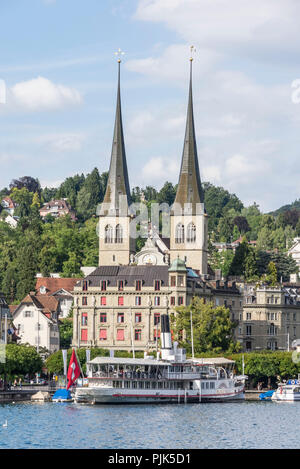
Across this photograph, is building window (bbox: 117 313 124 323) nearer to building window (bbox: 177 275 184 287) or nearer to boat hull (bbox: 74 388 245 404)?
building window (bbox: 177 275 184 287)

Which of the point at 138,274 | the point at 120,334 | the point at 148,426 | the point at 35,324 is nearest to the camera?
the point at 148,426

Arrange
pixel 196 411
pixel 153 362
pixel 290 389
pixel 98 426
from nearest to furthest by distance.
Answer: pixel 98 426 → pixel 196 411 → pixel 153 362 → pixel 290 389

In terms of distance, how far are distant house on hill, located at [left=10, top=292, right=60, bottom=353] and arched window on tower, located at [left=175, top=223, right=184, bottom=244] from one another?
703 inches

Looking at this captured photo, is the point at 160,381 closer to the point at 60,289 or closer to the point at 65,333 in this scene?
the point at 65,333

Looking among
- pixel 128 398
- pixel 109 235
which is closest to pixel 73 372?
pixel 128 398

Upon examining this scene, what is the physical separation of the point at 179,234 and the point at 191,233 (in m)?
1.48

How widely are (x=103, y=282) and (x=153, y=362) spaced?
3209 centimetres

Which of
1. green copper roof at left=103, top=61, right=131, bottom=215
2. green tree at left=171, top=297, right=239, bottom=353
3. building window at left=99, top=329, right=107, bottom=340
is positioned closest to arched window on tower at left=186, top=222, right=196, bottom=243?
green copper roof at left=103, top=61, right=131, bottom=215

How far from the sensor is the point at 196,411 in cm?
11038

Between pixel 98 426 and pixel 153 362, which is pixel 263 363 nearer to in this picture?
pixel 153 362

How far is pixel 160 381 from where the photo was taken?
120m

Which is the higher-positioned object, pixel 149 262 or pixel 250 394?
pixel 149 262

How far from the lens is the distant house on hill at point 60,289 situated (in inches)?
7146

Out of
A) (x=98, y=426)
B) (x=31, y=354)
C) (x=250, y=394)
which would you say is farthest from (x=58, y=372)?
(x=98, y=426)
